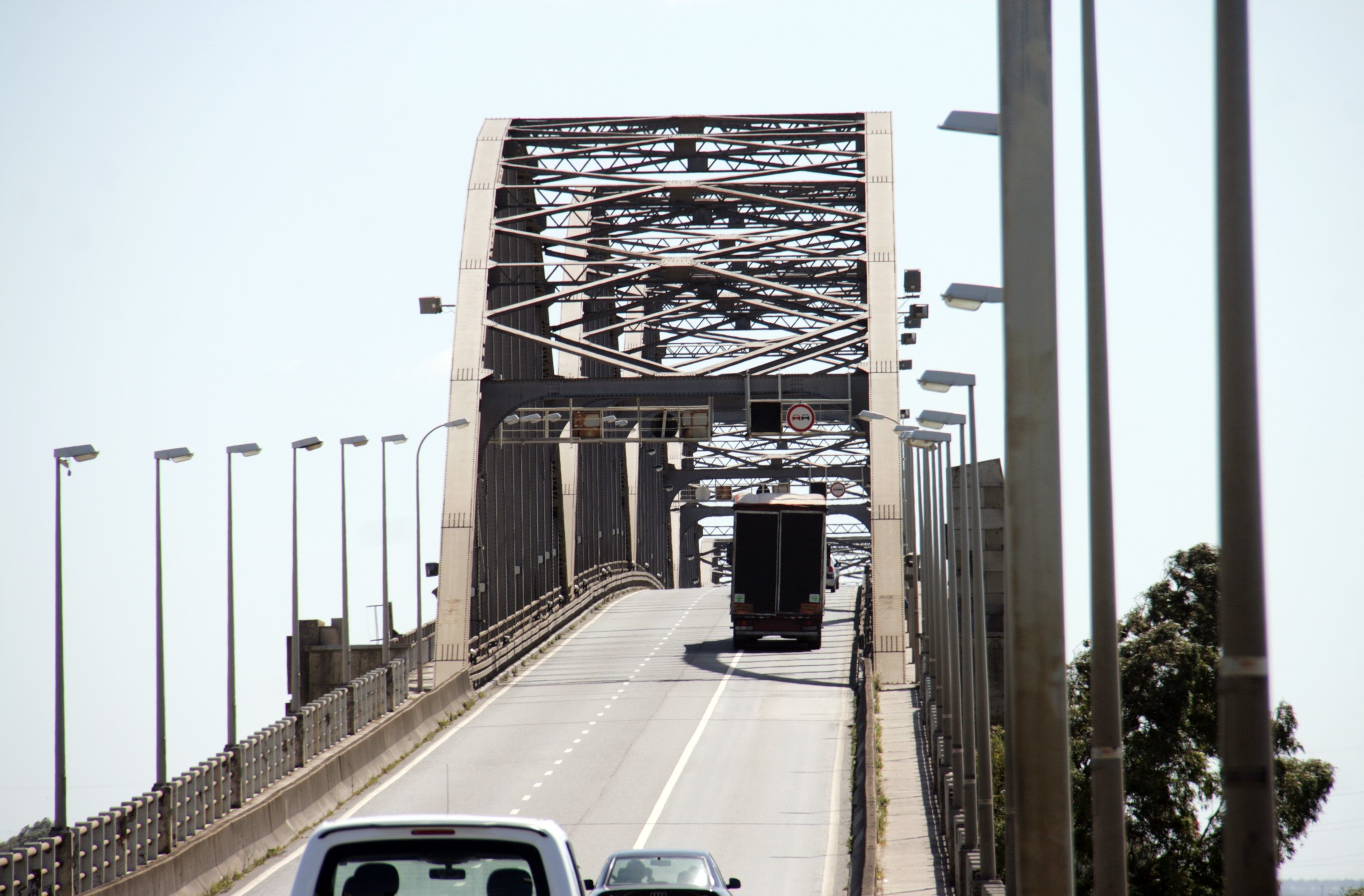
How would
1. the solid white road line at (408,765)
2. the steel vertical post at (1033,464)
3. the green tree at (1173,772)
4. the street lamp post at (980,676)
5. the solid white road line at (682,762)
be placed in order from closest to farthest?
the steel vertical post at (1033,464)
the street lamp post at (980,676)
the solid white road line at (408,765)
the solid white road line at (682,762)
the green tree at (1173,772)

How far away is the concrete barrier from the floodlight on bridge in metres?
12.7

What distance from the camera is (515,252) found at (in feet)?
192

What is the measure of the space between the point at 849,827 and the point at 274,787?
9485 millimetres

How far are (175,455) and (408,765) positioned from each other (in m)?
10.7

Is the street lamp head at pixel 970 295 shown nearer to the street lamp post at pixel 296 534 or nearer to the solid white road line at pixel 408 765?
the solid white road line at pixel 408 765

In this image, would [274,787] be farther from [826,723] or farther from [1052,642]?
[1052,642]

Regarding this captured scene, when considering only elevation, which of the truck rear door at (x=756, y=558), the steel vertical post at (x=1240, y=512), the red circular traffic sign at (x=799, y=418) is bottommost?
the truck rear door at (x=756, y=558)

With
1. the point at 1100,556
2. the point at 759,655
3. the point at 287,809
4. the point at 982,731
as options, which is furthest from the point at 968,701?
the point at 759,655

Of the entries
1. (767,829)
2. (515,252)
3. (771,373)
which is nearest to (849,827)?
(767,829)

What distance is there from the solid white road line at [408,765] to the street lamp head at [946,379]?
10068mm

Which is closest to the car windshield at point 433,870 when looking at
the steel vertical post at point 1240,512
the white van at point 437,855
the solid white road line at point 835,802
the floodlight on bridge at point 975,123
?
the white van at point 437,855

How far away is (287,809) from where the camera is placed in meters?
27.4

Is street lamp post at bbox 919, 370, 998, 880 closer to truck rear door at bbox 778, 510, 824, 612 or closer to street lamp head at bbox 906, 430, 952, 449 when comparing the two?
street lamp head at bbox 906, 430, 952, 449

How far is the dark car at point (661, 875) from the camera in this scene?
16125mm
